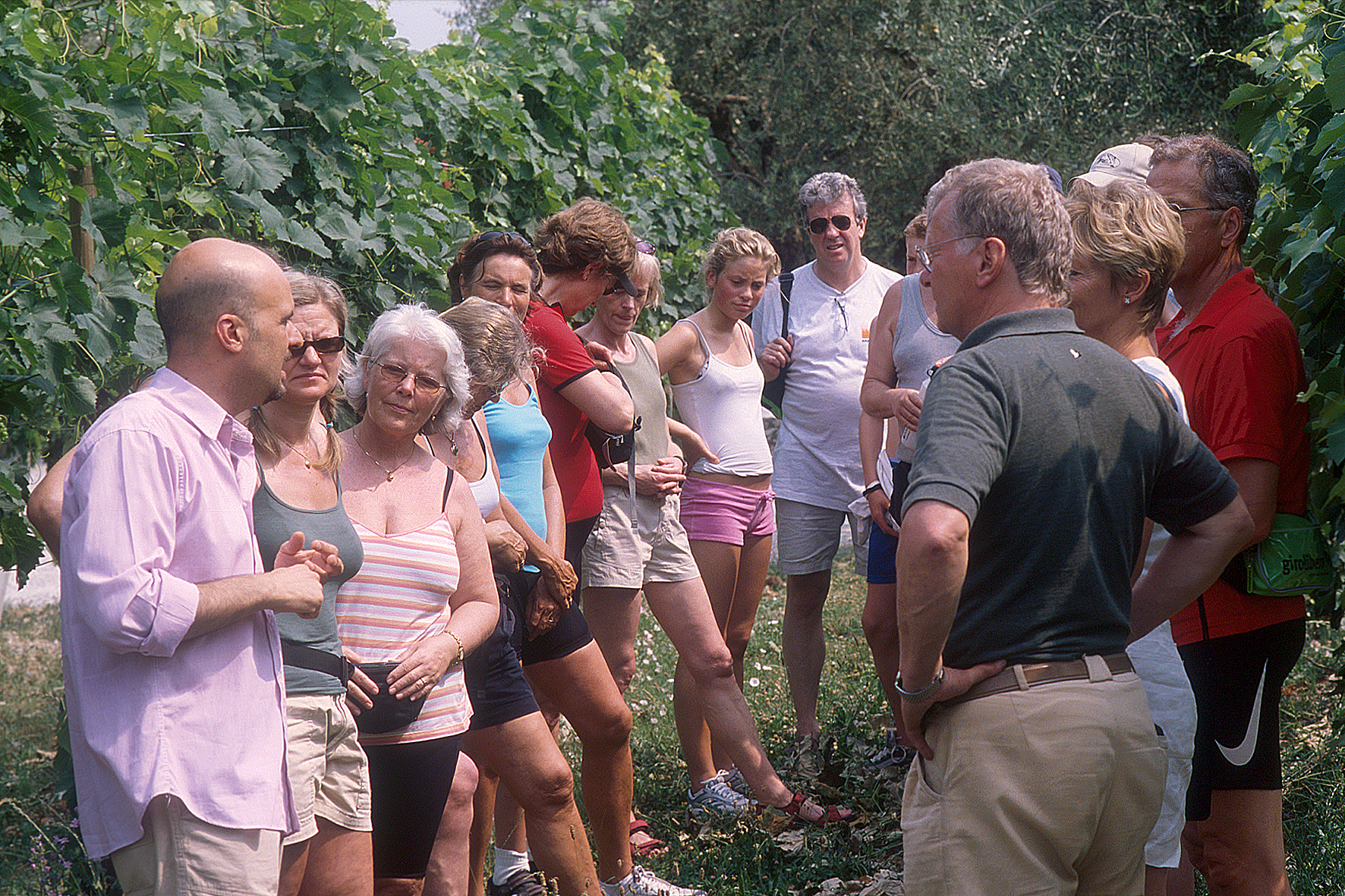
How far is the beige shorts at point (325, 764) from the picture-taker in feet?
7.55

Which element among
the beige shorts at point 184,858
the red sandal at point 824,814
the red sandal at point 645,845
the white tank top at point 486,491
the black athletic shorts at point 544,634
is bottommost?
the red sandal at point 645,845

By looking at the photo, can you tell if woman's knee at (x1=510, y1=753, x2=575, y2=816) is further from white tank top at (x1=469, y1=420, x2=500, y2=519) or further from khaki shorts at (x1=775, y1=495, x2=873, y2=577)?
khaki shorts at (x1=775, y1=495, x2=873, y2=577)

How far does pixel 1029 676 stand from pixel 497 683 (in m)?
1.61

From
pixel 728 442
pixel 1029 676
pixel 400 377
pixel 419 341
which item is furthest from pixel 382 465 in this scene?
pixel 728 442

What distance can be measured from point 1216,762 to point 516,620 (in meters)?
1.87

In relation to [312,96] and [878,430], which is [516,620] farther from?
[312,96]

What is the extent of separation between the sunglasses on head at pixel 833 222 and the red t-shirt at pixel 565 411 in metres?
1.66

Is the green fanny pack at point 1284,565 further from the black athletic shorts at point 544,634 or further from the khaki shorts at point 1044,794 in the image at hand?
the black athletic shorts at point 544,634

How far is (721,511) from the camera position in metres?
4.70

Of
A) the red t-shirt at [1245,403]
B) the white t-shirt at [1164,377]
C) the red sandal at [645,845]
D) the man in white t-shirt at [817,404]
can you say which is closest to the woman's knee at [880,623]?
the man in white t-shirt at [817,404]

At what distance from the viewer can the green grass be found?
3799mm

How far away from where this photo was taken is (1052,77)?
10.1 meters

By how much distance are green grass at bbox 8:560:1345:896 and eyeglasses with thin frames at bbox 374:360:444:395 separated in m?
2.00

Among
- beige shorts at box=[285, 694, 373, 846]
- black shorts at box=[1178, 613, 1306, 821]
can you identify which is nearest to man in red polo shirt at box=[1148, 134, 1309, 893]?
black shorts at box=[1178, 613, 1306, 821]
